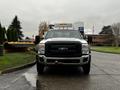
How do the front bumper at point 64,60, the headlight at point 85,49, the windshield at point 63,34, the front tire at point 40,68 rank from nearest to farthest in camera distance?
the front bumper at point 64,60
the headlight at point 85,49
the front tire at point 40,68
the windshield at point 63,34

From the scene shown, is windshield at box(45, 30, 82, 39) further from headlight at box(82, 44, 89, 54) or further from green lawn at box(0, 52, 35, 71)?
green lawn at box(0, 52, 35, 71)

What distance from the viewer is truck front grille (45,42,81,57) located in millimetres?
10172

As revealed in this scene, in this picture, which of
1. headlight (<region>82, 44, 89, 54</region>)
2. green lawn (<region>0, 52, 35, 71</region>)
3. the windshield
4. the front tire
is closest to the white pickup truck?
headlight (<region>82, 44, 89, 54</region>)

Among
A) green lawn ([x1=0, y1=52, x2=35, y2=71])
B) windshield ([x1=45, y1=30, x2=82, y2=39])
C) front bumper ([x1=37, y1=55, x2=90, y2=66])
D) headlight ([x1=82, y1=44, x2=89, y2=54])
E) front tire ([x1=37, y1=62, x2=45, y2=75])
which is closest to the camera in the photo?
front bumper ([x1=37, y1=55, x2=90, y2=66])

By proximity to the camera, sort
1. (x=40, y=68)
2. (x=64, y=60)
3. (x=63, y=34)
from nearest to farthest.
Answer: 1. (x=64, y=60)
2. (x=40, y=68)
3. (x=63, y=34)

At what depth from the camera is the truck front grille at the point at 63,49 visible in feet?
33.4

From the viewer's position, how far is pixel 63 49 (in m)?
10.2

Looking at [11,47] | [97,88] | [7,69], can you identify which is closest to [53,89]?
[97,88]

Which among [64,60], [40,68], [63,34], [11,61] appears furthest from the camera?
[11,61]

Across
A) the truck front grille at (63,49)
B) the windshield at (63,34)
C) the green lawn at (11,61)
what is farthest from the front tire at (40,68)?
the windshield at (63,34)

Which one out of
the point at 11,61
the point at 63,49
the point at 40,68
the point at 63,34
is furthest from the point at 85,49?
the point at 11,61

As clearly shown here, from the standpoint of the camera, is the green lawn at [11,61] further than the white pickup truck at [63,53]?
Yes

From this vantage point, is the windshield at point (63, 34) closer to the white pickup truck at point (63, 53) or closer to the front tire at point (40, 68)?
the white pickup truck at point (63, 53)

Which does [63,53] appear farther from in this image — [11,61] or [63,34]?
[11,61]
